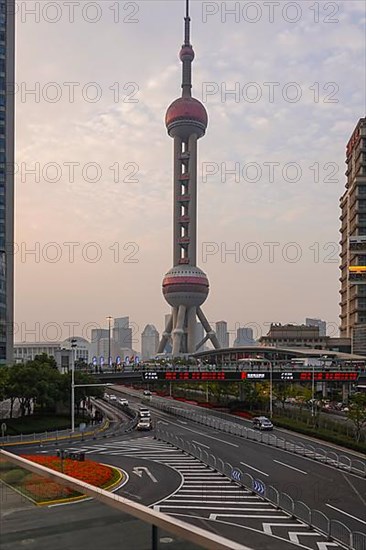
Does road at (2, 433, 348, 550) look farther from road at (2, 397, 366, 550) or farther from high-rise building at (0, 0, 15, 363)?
high-rise building at (0, 0, 15, 363)

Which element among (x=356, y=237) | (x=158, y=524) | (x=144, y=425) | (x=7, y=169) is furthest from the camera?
(x=356, y=237)

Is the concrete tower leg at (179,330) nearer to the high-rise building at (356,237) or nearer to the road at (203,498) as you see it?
the high-rise building at (356,237)

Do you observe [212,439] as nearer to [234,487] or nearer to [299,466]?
[299,466]

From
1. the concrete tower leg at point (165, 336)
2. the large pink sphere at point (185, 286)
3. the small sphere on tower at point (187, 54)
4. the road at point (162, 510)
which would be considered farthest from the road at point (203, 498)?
the small sphere on tower at point (187, 54)

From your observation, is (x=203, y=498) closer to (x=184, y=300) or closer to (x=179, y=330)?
(x=184, y=300)

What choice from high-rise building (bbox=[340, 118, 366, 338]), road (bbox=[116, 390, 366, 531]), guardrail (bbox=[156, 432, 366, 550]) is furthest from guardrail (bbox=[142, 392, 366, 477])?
high-rise building (bbox=[340, 118, 366, 338])

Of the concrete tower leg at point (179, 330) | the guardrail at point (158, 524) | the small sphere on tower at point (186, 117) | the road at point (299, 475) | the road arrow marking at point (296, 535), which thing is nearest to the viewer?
the guardrail at point (158, 524)

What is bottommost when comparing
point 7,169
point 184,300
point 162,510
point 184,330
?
point 162,510

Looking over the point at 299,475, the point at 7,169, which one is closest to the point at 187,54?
the point at 7,169
